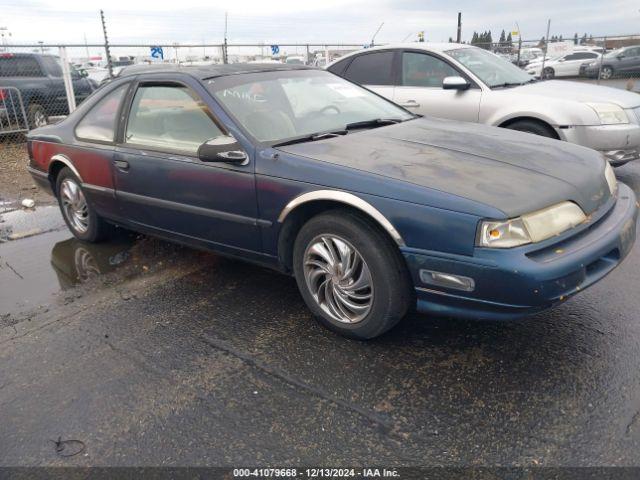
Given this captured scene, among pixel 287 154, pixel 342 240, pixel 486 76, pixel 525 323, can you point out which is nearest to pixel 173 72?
pixel 287 154

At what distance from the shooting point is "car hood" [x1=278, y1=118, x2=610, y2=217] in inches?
100

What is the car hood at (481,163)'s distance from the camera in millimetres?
2543

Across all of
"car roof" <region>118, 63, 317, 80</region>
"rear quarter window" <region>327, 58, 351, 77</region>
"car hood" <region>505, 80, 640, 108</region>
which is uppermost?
"car roof" <region>118, 63, 317, 80</region>

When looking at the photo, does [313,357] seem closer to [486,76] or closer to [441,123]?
[441,123]

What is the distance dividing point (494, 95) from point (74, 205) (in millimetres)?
4446

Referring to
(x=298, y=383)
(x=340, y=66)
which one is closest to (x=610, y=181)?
(x=298, y=383)

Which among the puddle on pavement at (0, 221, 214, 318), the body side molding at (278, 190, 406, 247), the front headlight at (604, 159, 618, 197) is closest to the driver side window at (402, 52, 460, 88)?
the front headlight at (604, 159, 618, 197)

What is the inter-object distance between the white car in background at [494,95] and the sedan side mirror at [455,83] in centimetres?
1

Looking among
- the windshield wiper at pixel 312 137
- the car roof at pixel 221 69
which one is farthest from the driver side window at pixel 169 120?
the windshield wiper at pixel 312 137

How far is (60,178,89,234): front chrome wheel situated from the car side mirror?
1.99 meters

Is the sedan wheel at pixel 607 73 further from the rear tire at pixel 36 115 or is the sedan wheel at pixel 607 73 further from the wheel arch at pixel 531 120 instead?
the rear tire at pixel 36 115

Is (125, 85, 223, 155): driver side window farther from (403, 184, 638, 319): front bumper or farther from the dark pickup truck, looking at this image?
the dark pickup truck

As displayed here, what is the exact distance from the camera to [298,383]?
8.53 feet

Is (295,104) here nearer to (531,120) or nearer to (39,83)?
(531,120)
